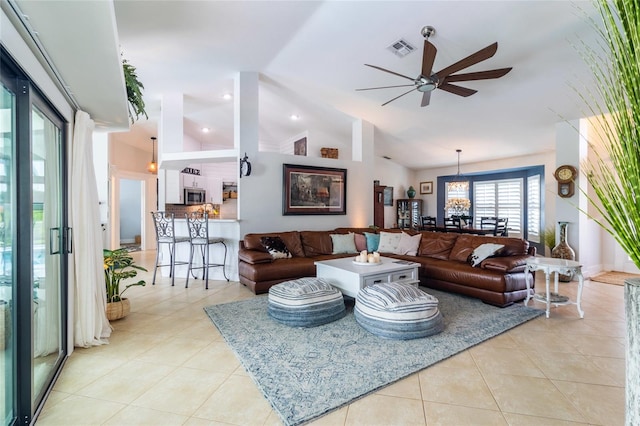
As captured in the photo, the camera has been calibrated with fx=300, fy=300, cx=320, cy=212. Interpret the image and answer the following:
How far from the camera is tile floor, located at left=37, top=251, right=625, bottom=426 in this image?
1.75m

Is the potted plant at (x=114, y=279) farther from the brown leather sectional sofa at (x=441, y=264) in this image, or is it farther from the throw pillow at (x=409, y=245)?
the throw pillow at (x=409, y=245)

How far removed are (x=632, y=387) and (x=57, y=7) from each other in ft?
8.30

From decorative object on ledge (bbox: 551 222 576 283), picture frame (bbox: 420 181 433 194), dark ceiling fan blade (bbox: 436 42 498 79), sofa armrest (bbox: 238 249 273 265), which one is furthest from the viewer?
picture frame (bbox: 420 181 433 194)

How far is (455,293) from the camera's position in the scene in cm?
412

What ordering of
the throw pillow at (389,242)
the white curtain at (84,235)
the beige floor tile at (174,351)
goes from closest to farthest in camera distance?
the beige floor tile at (174,351), the white curtain at (84,235), the throw pillow at (389,242)

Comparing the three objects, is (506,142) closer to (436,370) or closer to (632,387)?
(436,370)

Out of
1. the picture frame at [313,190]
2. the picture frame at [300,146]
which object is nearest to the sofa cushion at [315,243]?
the picture frame at [313,190]

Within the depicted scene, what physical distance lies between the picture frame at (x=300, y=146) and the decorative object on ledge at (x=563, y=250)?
5048mm

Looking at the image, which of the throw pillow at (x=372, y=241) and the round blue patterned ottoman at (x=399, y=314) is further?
the throw pillow at (x=372, y=241)

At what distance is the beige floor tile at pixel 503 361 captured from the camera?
2.23m

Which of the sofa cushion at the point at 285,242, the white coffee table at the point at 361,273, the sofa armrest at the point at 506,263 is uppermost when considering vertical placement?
the sofa cushion at the point at 285,242

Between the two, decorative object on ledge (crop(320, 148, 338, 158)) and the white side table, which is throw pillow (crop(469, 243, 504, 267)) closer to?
the white side table

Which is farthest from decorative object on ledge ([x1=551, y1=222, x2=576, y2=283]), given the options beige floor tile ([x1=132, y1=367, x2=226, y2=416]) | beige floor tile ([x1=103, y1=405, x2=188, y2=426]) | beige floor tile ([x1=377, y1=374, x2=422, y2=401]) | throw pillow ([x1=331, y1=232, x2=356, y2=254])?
beige floor tile ([x1=103, y1=405, x2=188, y2=426])

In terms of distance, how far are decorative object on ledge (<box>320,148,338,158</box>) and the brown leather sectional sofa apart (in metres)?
2.19
